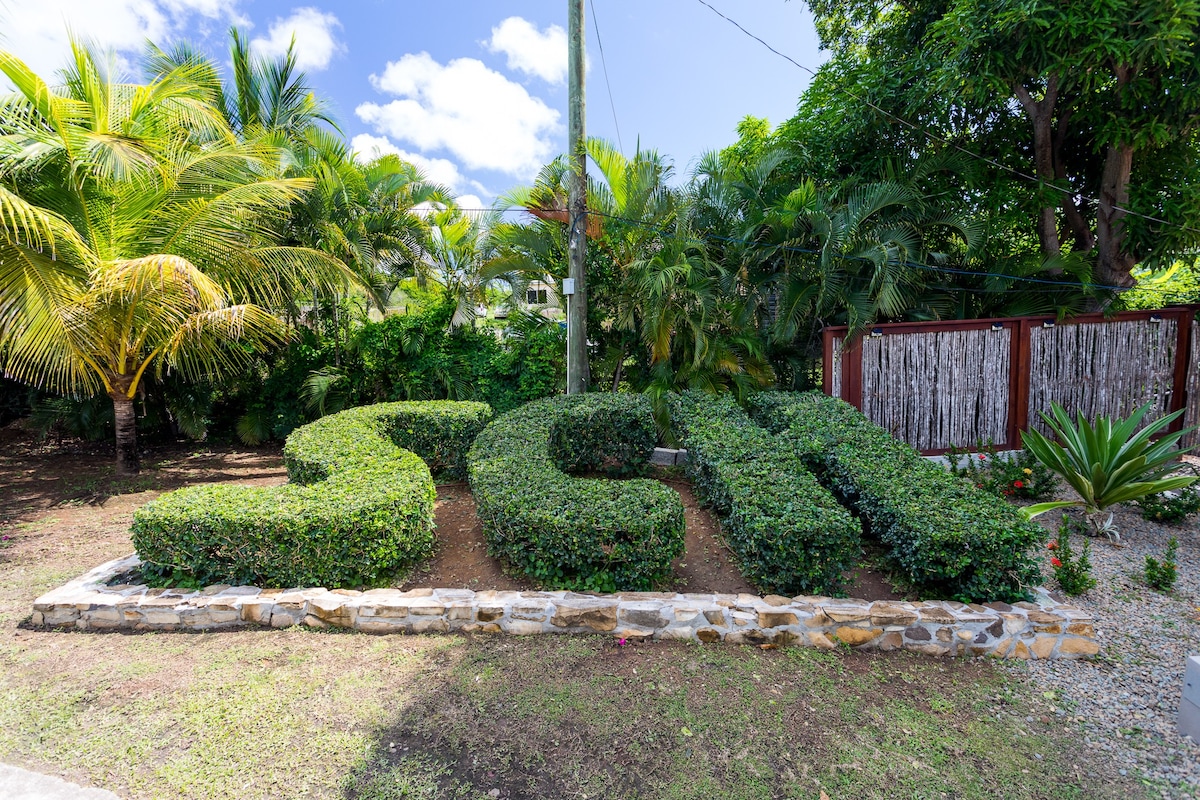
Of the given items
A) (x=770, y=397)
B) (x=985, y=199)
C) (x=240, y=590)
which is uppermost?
(x=985, y=199)

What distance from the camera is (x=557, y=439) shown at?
6652 millimetres

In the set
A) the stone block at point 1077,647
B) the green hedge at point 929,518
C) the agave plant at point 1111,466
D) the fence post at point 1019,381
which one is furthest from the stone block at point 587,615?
the fence post at point 1019,381

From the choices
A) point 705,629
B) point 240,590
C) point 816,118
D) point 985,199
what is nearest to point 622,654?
point 705,629

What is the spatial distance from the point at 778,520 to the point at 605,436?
321 centimetres

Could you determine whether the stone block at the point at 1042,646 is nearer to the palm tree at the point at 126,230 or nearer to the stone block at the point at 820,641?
the stone block at the point at 820,641

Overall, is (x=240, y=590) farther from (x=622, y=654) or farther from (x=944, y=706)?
(x=944, y=706)

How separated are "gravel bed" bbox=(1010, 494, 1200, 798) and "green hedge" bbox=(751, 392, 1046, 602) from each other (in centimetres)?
51

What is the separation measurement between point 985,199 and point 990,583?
6644mm

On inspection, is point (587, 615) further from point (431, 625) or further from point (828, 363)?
point (828, 363)

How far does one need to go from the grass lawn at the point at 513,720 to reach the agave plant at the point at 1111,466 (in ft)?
9.21

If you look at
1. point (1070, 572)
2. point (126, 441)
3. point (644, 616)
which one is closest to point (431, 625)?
point (644, 616)

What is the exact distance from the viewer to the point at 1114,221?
756 cm

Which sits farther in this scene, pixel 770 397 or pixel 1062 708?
pixel 770 397

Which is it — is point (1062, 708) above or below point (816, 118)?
below
